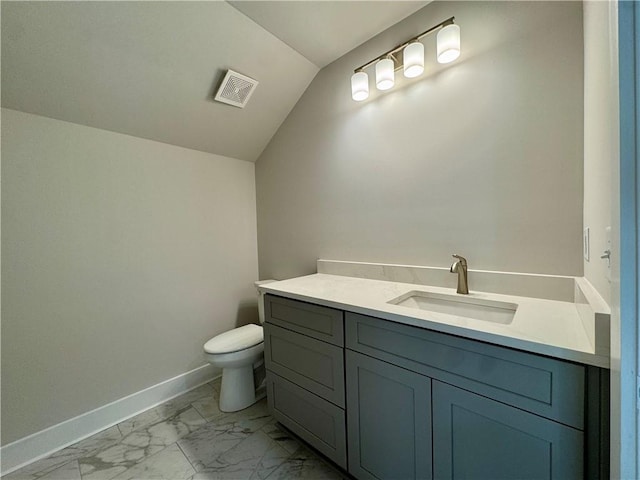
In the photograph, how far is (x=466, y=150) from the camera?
1.32 meters

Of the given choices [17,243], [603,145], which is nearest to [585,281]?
[603,145]

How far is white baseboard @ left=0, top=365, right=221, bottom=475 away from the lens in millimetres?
1396

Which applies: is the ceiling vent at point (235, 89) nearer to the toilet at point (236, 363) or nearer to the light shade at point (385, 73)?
the light shade at point (385, 73)

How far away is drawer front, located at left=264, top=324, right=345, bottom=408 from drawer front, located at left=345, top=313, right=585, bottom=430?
214 millimetres

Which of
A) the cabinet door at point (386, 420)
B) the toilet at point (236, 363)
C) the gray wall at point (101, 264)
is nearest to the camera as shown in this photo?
the cabinet door at point (386, 420)

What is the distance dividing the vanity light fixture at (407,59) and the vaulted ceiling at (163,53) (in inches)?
8.7

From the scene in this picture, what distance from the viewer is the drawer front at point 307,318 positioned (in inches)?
46.7

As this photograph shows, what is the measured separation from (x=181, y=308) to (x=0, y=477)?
114 cm

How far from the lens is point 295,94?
6.82 ft

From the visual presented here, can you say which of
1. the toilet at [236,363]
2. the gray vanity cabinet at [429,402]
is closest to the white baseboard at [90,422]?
the toilet at [236,363]

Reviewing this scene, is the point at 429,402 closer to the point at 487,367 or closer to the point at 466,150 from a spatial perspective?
the point at 487,367

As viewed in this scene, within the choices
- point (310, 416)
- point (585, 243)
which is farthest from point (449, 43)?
point (310, 416)

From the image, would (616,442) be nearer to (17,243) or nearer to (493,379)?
(493,379)

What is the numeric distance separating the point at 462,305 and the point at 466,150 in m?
0.78
